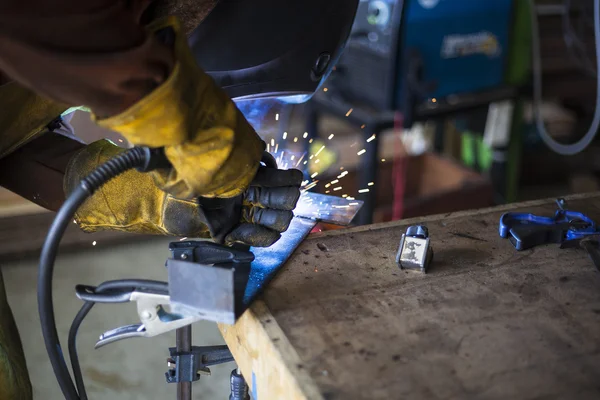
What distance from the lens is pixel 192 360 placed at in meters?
1.22

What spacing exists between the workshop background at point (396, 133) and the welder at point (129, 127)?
0.40 meters

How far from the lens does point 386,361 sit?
93 cm

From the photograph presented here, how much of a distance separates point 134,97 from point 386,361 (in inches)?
21.0

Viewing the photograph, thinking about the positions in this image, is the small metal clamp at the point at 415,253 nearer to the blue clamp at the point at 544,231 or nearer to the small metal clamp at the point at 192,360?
the blue clamp at the point at 544,231

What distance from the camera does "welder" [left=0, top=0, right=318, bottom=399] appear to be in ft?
2.75

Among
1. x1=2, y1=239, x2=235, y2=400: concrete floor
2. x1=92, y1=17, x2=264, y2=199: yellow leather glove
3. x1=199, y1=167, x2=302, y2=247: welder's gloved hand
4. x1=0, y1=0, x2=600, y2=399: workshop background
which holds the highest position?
x1=92, y1=17, x2=264, y2=199: yellow leather glove

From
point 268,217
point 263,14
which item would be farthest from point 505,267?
point 263,14

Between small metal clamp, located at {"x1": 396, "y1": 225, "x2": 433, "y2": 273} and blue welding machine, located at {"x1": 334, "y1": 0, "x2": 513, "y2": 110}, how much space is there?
1209mm

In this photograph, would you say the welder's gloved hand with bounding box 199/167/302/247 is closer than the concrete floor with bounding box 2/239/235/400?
Yes

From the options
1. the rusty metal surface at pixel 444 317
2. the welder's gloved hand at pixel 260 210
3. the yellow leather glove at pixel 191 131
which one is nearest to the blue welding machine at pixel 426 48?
the rusty metal surface at pixel 444 317

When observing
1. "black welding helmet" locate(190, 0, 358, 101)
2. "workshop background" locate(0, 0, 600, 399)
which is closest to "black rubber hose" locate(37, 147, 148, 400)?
"black welding helmet" locate(190, 0, 358, 101)

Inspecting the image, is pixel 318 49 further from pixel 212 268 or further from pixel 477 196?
pixel 477 196

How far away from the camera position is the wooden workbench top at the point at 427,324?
89 centimetres

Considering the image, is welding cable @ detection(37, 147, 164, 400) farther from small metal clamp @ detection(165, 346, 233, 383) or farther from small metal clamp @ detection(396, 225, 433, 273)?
small metal clamp @ detection(396, 225, 433, 273)
